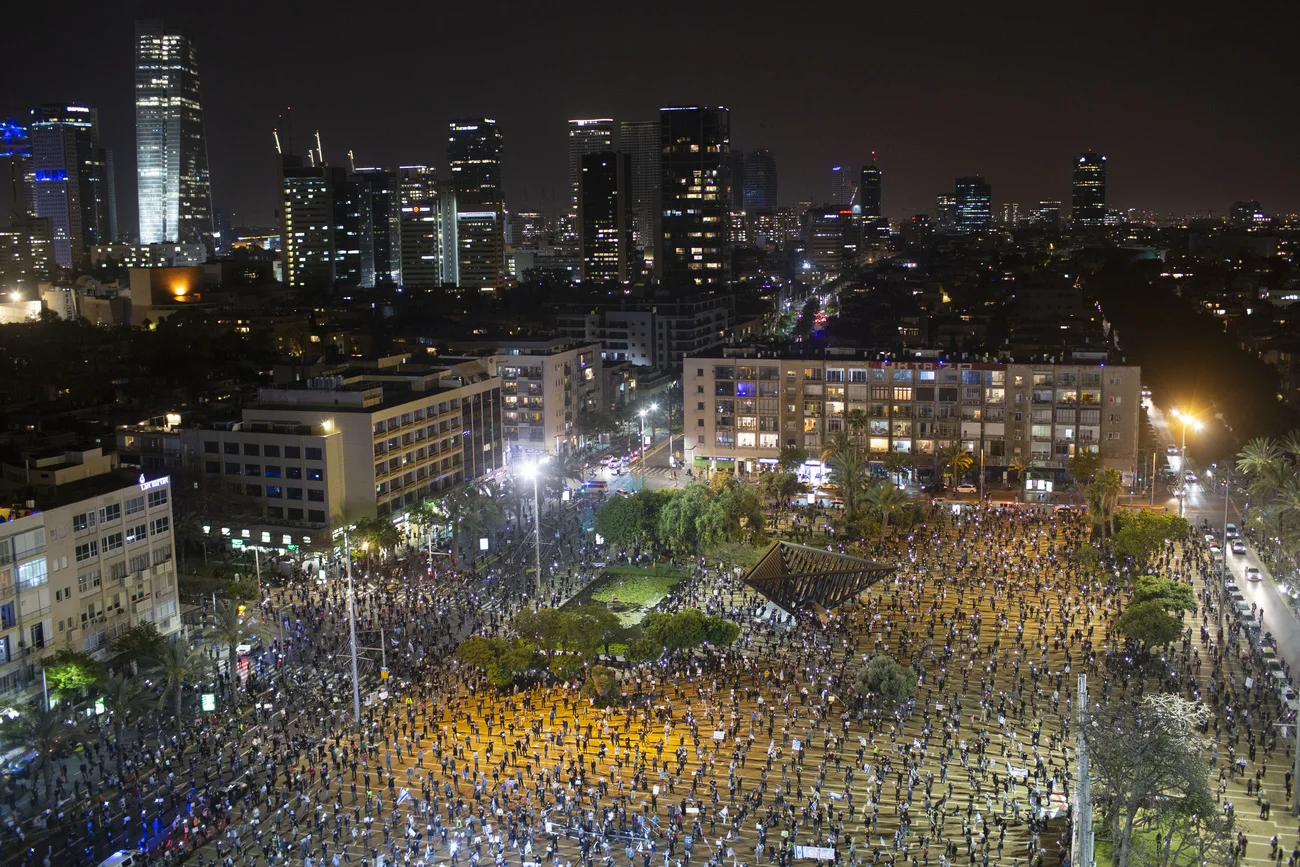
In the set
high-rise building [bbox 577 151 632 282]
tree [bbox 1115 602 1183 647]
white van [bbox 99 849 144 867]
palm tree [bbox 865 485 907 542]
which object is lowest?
white van [bbox 99 849 144 867]

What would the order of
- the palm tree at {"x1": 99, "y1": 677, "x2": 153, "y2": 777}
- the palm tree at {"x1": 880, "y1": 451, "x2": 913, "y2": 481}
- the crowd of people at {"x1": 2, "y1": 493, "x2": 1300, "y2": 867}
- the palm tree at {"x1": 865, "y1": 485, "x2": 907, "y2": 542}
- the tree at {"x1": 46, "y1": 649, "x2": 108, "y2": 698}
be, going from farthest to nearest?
the palm tree at {"x1": 880, "y1": 451, "x2": 913, "y2": 481}
the palm tree at {"x1": 865, "y1": 485, "x2": 907, "y2": 542}
the tree at {"x1": 46, "y1": 649, "x2": 108, "y2": 698}
the palm tree at {"x1": 99, "y1": 677, "x2": 153, "y2": 777}
the crowd of people at {"x1": 2, "y1": 493, "x2": 1300, "y2": 867}

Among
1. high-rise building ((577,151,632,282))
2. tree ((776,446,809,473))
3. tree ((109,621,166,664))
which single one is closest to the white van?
tree ((109,621,166,664))

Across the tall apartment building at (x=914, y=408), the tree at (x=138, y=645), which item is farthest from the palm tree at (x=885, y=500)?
the tree at (x=138, y=645)

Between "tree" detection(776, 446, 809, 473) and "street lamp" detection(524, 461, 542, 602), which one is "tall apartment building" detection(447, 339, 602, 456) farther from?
"tree" detection(776, 446, 809, 473)

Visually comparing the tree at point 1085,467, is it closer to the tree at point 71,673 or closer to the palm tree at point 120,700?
the palm tree at point 120,700

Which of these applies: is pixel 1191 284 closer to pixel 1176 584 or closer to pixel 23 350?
pixel 1176 584

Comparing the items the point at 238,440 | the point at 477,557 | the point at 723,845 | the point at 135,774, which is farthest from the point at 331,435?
the point at 723,845
